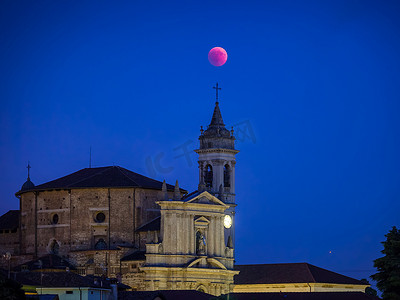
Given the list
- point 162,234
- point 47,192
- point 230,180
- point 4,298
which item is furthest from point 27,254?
point 4,298

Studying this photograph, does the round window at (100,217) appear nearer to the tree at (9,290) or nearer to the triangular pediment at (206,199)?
the triangular pediment at (206,199)

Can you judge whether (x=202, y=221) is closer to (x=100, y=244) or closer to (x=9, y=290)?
(x=100, y=244)

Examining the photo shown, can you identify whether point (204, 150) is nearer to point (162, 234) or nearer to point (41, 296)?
point (162, 234)

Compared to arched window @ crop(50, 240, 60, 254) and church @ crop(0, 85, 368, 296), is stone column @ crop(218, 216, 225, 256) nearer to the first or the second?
church @ crop(0, 85, 368, 296)

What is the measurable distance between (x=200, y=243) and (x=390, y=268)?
54.4 feet

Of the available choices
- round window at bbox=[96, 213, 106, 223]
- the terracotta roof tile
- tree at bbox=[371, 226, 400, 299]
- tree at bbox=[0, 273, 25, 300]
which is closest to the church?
round window at bbox=[96, 213, 106, 223]

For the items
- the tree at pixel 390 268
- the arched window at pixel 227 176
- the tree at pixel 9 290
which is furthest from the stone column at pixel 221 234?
the tree at pixel 9 290

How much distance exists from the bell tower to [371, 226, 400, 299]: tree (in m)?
20.7

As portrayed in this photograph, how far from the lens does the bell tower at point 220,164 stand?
80.3 metres

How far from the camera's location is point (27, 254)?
249ft

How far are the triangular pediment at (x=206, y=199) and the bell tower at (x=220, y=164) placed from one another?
19.9ft

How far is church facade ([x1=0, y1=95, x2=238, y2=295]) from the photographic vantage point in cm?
7112

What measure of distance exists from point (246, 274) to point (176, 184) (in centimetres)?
1623

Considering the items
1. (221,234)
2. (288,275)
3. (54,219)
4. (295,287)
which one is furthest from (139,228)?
(288,275)
